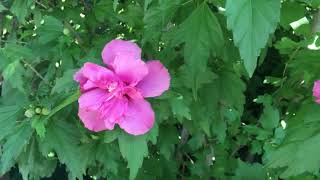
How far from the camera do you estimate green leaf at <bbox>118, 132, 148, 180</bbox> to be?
102 centimetres

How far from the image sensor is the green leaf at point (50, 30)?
57.7 inches

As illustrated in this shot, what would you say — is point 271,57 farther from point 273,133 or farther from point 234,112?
point 273,133

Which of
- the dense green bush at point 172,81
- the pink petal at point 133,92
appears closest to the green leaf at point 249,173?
the dense green bush at point 172,81

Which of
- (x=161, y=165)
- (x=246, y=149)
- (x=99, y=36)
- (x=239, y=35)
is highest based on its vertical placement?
(x=239, y=35)

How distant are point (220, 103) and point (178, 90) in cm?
26

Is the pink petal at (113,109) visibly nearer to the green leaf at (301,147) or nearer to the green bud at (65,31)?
the green leaf at (301,147)

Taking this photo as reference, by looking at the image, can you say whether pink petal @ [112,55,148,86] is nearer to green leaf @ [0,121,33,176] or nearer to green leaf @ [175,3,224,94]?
green leaf @ [175,3,224,94]

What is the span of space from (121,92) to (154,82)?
2.9 inches

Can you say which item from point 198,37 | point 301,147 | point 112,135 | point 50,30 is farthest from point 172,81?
point 50,30

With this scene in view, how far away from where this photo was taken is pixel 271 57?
2291mm

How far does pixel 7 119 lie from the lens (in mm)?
1289

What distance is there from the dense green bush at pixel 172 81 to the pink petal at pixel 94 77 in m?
0.04

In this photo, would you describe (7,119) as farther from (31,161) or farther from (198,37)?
(198,37)

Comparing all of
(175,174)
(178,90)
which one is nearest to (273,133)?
(178,90)
